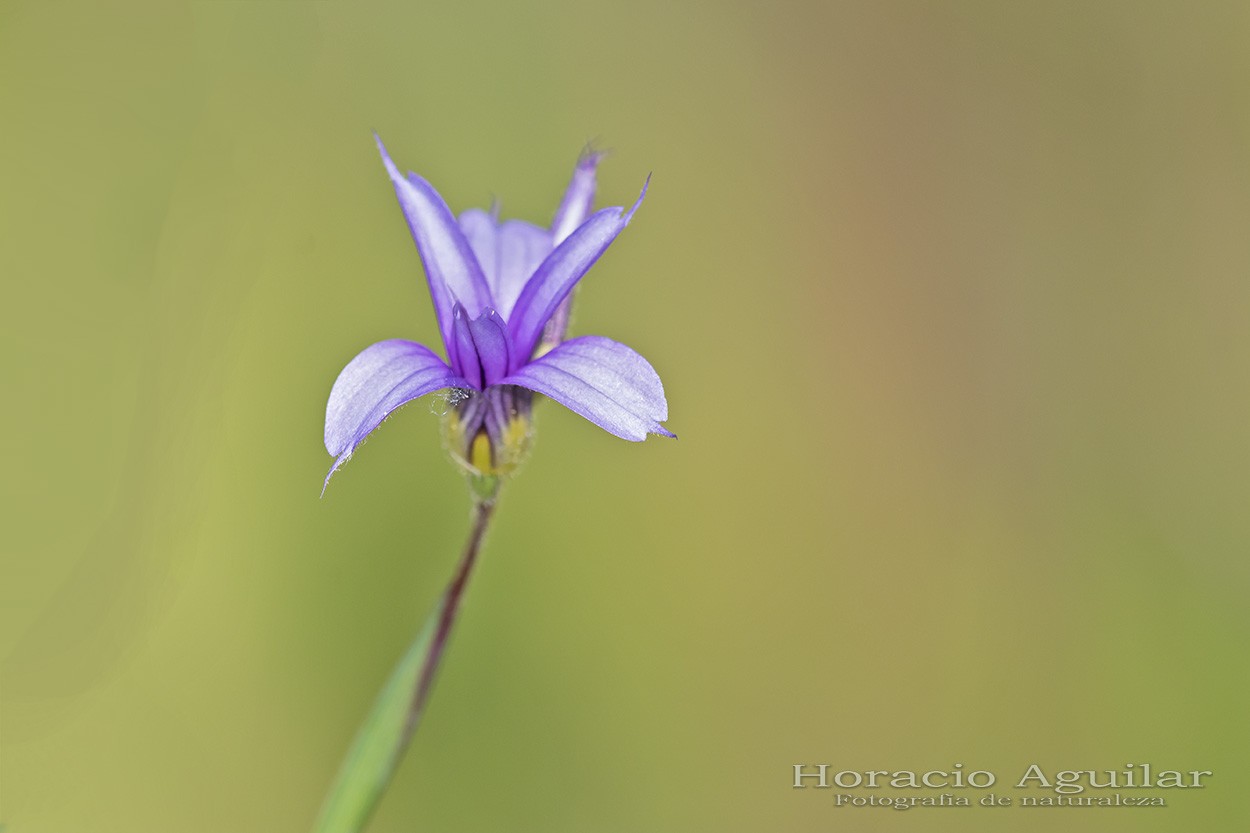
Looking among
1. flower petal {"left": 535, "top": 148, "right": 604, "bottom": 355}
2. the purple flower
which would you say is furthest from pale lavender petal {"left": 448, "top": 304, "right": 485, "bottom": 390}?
flower petal {"left": 535, "top": 148, "right": 604, "bottom": 355}

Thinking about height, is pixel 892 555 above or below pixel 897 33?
below

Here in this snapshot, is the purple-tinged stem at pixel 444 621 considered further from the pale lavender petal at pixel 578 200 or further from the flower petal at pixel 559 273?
the pale lavender petal at pixel 578 200

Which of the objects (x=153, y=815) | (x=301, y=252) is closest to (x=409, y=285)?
(x=301, y=252)

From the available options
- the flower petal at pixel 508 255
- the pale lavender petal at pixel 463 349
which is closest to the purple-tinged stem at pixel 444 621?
the pale lavender petal at pixel 463 349

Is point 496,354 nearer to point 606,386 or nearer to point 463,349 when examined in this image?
point 463,349

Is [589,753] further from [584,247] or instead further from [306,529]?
[584,247]

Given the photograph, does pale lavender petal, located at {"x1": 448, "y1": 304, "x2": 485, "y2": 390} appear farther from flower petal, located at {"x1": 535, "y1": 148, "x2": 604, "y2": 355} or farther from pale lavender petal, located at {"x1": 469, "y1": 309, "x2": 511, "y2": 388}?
flower petal, located at {"x1": 535, "y1": 148, "x2": 604, "y2": 355}

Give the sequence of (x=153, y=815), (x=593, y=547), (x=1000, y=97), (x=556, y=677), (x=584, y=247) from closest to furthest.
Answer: (x=584, y=247) < (x=153, y=815) < (x=556, y=677) < (x=593, y=547) < (x=1000, y=97)
